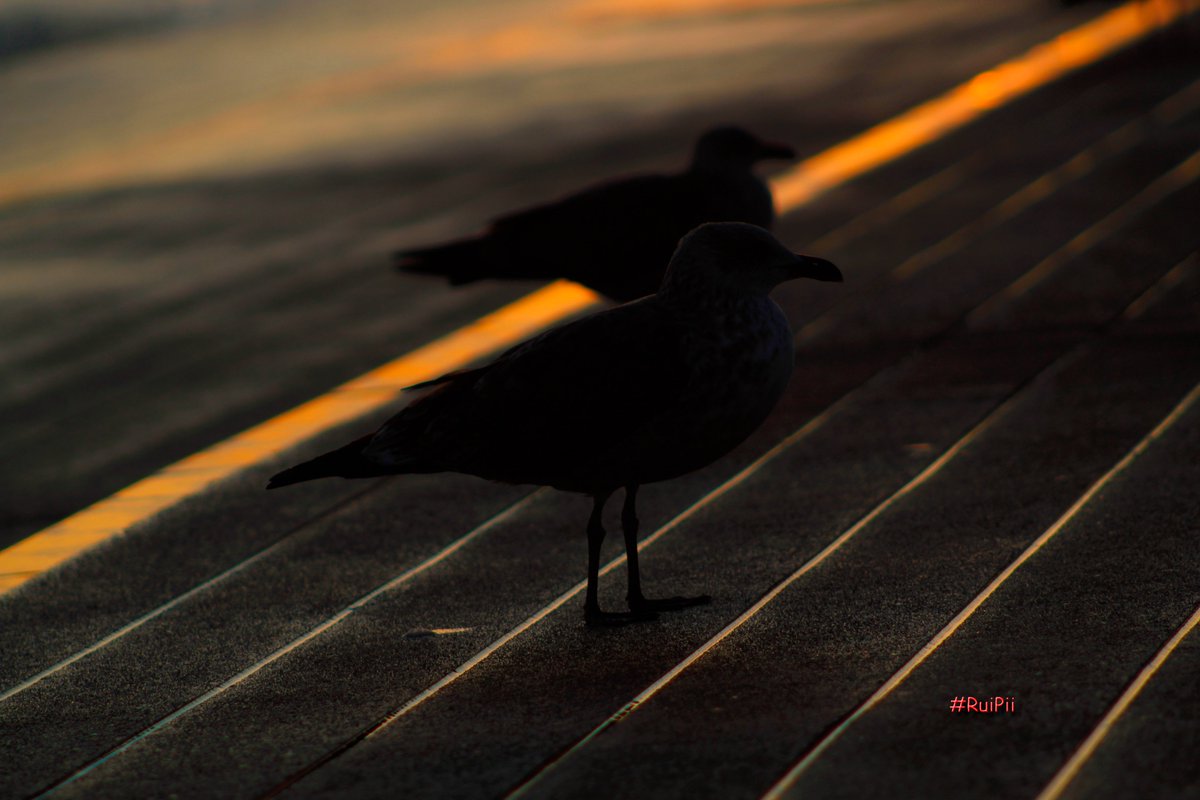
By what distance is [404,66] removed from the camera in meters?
21.5

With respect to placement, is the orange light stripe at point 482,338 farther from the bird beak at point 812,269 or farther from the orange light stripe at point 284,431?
the bird beak at point 812,269

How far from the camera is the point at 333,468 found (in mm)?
5621

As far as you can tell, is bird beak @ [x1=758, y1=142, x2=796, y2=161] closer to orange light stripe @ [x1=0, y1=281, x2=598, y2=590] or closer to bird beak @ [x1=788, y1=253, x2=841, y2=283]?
orange light stripe @ [x1=0, y1=281, x2=598, y2=590]

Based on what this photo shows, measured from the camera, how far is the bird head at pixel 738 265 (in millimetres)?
5605

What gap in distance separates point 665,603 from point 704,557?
1.88 feet

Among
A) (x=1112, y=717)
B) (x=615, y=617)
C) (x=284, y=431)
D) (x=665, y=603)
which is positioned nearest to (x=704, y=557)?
(x=665, y=603)

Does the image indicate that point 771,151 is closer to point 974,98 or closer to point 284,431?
point 284,431

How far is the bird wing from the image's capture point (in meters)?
5.45

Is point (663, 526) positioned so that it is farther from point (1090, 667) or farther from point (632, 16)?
point (632, 16)

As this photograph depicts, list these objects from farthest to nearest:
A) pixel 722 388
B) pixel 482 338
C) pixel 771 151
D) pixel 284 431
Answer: pixel 482 338 < pixel 771 151 < pixel 284 431 < pixel 722 388

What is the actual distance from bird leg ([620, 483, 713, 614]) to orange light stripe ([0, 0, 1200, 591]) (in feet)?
7.81

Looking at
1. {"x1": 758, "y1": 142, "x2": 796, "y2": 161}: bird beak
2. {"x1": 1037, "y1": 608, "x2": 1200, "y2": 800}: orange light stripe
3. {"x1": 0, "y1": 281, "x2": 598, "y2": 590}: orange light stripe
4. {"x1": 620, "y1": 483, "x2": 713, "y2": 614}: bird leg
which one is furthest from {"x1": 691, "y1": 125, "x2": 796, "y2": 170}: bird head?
{"x1": 1037, "y1": 608, "x2": 1200, "y2": 800}: orange light stripe

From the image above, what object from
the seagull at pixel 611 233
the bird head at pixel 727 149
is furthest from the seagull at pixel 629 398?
the bird head at pixel 727 149

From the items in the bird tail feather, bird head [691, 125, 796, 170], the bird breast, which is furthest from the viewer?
bird head [691, 125, 796, 170]
